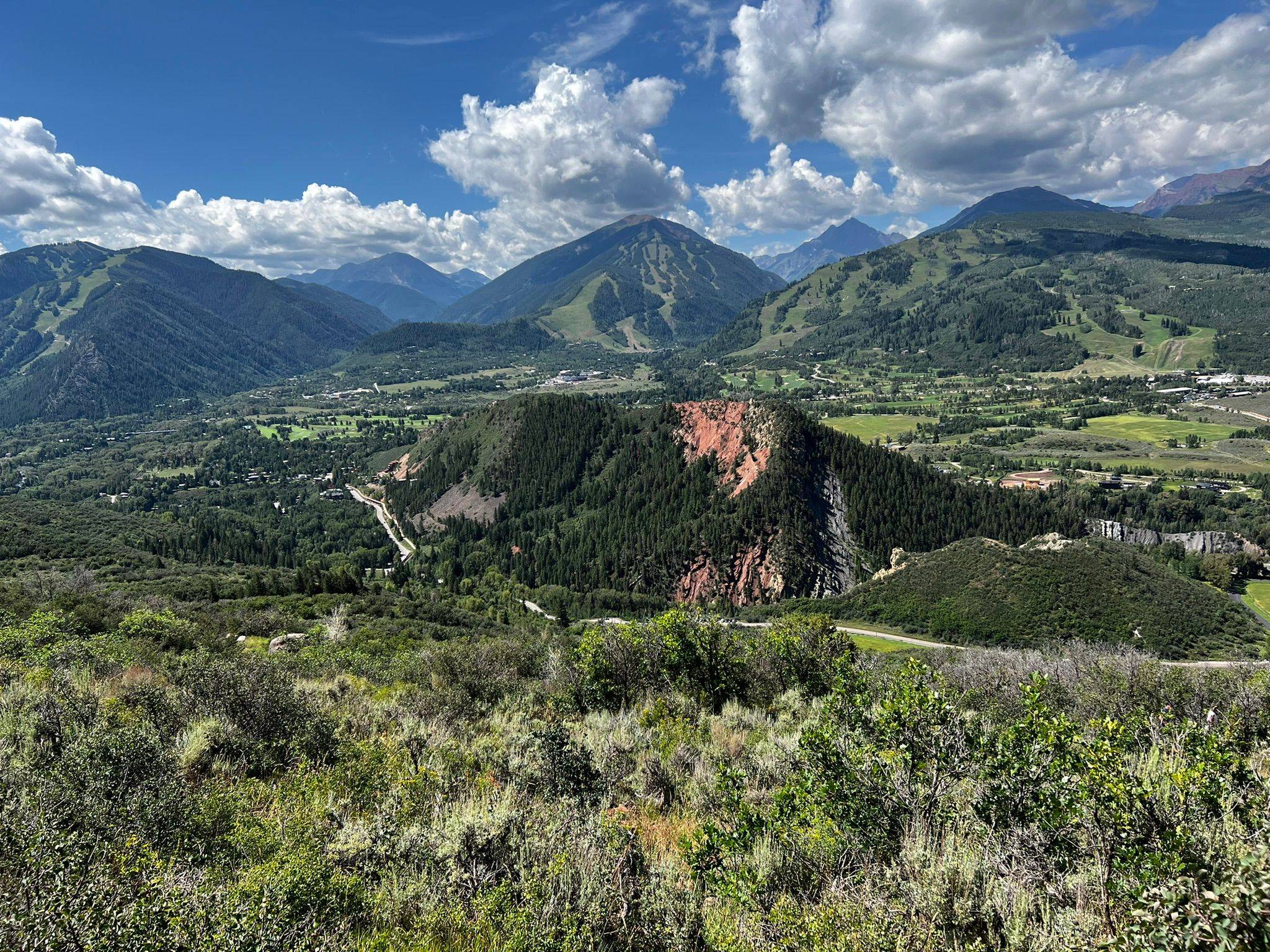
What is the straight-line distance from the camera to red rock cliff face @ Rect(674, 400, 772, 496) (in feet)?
400

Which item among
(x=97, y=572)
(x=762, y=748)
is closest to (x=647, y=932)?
(x=762, y=748)

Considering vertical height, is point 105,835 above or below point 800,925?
above

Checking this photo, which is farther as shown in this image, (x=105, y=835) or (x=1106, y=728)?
(x=1106, y=728)

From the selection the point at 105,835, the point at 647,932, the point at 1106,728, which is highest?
the point at 1106,728

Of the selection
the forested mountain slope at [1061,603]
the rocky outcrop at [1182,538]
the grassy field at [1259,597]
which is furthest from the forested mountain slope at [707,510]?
the grassy field at [1259,597]

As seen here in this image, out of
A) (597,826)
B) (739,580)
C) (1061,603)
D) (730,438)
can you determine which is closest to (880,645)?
(1061,603)

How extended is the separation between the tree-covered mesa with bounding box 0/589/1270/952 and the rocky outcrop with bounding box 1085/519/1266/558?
132993 millimetres

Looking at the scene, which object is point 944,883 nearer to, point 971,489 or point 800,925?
point 800,925

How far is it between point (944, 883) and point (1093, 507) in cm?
17142

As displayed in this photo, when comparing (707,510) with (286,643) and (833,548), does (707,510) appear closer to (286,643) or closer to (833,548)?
(833,548)

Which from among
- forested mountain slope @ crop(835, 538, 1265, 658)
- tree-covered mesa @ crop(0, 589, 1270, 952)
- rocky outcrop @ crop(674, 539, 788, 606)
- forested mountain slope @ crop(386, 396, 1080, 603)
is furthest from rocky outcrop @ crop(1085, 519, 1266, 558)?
tree-covered mesa @ crop(0, 589, 1270, 952)

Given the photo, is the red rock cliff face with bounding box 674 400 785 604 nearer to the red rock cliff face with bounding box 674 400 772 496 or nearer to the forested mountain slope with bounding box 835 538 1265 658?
the red rock cliff face with bounding box 674 400 772 496

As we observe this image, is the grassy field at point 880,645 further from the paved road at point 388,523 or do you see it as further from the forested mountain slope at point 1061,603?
the paved road at point 388,523

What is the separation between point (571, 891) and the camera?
8773 mm
